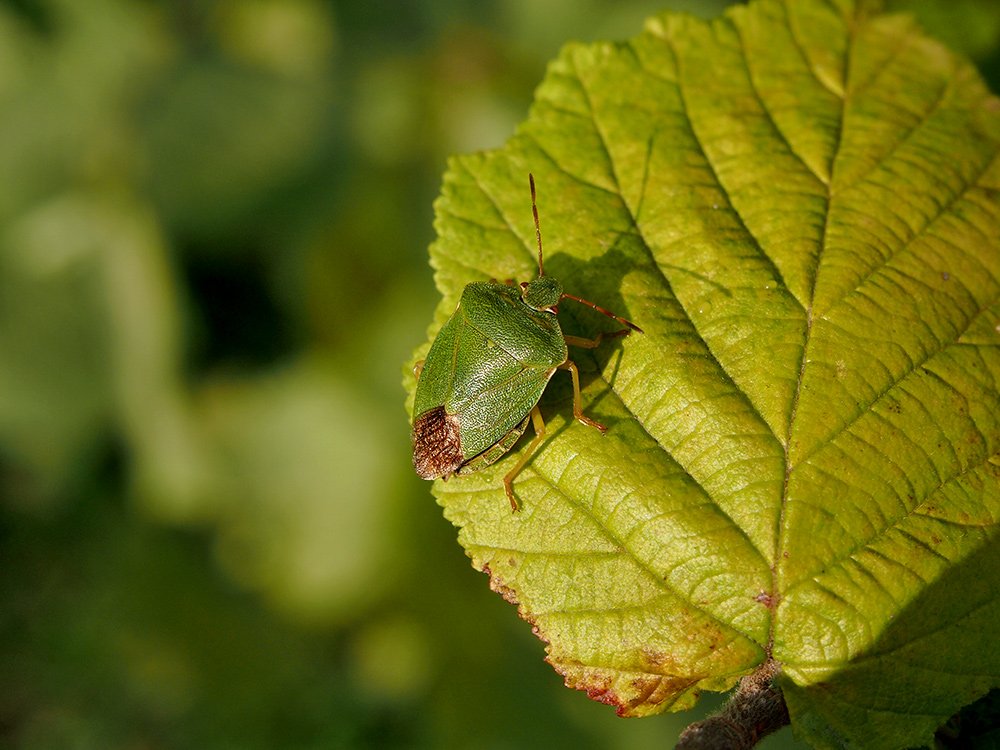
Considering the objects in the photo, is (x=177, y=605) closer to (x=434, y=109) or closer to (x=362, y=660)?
(x=362, y=660)

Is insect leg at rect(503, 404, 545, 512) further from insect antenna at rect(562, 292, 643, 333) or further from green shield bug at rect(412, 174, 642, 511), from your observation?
insect antenna at rect(562, 292, 643, 333)

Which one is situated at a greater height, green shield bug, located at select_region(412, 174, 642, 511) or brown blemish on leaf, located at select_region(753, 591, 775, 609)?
green shield bug, located at select_region(412, 174, 642, 511)

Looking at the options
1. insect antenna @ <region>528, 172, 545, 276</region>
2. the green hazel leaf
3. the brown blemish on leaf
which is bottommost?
the brown blemish on leaf

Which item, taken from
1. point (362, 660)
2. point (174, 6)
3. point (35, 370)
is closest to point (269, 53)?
point (174, 6)

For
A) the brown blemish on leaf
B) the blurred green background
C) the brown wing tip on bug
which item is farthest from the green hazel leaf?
the blurred green background

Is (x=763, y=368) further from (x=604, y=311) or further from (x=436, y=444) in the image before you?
(x=436, y=444)

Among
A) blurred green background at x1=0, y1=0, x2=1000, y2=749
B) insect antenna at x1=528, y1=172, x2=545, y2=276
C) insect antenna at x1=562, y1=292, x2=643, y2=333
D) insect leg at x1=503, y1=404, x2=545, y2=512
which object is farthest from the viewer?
blurred green background at x1=0, y1=0, x2=1000, y2=749

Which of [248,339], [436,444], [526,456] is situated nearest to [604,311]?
[526,456]
